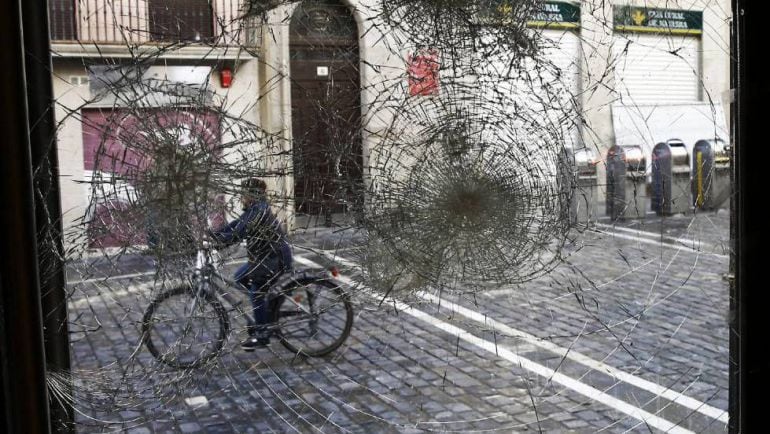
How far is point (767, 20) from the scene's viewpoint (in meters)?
1.07

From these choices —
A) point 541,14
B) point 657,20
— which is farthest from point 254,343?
point 657,20

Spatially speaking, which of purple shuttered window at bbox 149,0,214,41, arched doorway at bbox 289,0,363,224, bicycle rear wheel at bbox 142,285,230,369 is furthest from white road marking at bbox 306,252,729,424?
purple shuttered window at bbox 149,0,214,41

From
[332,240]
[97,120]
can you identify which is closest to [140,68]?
[97,120]

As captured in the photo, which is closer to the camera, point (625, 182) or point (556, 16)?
point (556, 16)

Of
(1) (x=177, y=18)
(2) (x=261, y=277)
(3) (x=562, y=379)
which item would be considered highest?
(1) (x=177, y=18)

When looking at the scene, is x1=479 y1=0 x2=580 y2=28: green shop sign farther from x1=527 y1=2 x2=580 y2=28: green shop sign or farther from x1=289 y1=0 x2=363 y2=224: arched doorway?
x1=289 y1=0 x2=363 y2=224: arched doorway

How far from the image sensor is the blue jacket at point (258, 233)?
1.32 m

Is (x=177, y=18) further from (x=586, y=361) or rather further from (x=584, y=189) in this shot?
(x=586, y=361)

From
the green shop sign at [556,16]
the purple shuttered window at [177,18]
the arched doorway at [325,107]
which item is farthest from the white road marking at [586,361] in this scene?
the green shop sign at [556,16]

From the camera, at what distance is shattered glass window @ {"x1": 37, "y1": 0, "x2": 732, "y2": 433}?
1.26 metres

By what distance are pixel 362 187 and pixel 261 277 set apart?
10.3 inches

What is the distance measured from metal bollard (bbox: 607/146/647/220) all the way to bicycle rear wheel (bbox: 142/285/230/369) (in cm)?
86

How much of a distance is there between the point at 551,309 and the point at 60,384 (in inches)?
41.0

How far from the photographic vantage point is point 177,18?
125 centimetres
